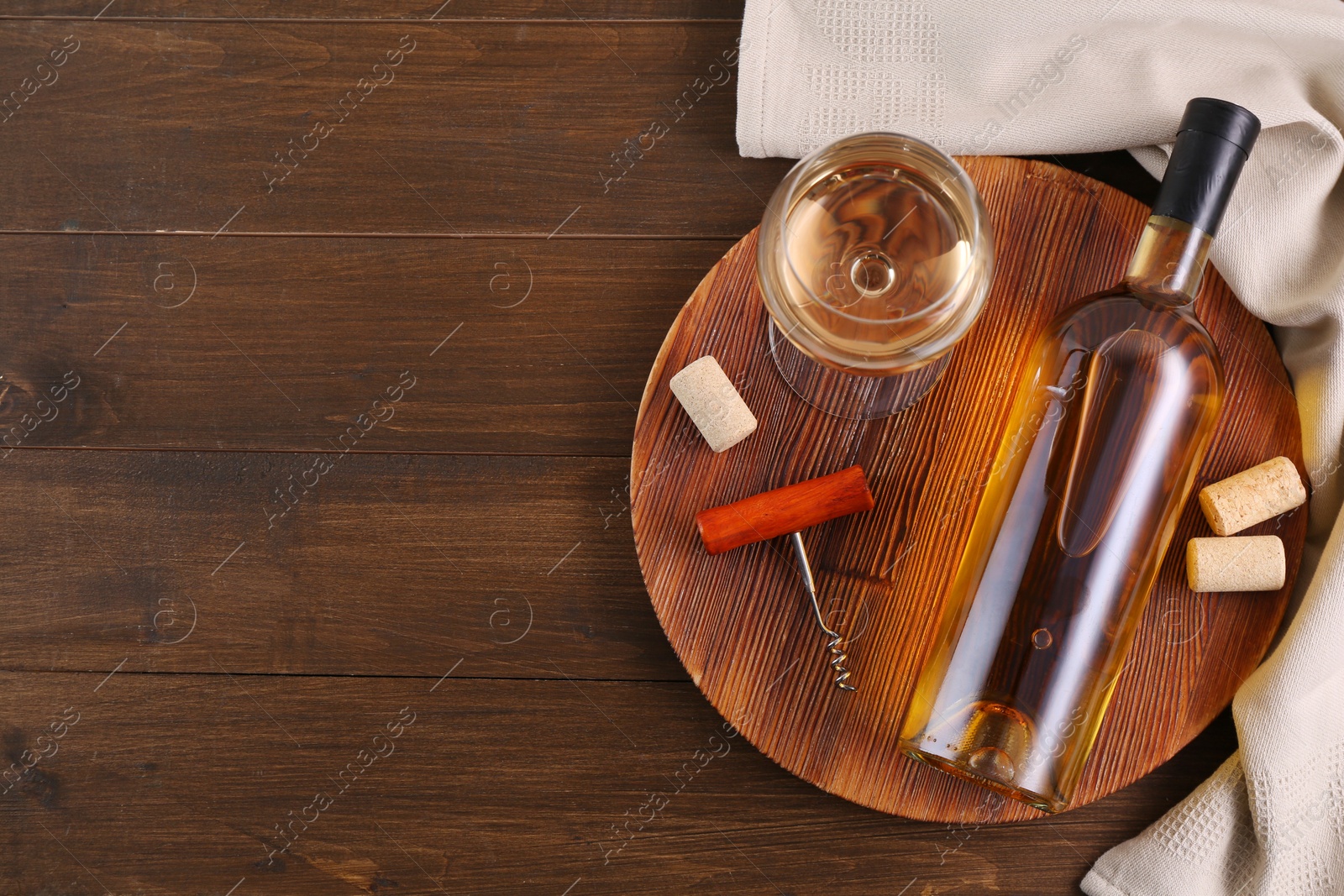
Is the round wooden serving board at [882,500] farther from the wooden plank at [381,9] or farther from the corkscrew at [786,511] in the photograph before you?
the wooden plank at [381,9]

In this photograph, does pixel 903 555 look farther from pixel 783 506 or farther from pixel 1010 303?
pixel 1010 303

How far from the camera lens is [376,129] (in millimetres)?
1092

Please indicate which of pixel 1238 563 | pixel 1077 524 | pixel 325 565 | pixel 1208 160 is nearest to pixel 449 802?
pixel 325 565

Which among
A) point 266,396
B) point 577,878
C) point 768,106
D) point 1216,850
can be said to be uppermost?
point 768,106

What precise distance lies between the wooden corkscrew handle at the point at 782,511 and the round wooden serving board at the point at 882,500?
3cm

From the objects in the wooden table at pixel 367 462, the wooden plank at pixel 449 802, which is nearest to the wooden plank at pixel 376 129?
the wooden table at pixel 367 462

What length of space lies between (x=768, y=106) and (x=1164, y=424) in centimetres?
53

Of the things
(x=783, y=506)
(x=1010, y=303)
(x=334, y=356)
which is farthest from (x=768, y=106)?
(x=334, y=356)

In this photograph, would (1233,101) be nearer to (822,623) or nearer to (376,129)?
(822,623)

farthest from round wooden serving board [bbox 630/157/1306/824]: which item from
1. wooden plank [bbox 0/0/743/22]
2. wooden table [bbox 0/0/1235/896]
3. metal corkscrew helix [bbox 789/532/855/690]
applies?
wooden plank [bbox 0/0/743/22]

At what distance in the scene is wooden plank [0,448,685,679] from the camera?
1.05 meters

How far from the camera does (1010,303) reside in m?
0.92

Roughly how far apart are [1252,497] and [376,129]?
42.3 inches

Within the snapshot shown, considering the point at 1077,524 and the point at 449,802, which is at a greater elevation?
the point at 1077,524
